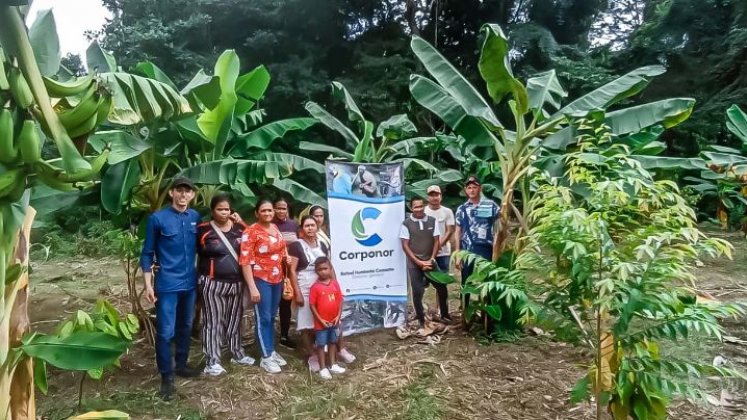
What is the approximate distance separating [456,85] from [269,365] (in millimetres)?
3005

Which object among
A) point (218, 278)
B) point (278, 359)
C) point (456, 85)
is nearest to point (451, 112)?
point (456, 85)

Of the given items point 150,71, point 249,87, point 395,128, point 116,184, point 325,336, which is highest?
point 150,71

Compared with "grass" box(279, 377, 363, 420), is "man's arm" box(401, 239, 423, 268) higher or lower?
higher

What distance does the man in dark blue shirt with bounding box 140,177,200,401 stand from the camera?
374 cm

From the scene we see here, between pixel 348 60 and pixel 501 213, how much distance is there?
31.0 feet

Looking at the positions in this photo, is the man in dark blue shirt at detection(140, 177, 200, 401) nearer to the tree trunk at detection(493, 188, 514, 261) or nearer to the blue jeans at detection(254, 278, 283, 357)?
the blue jeans at detection(254, 278, 283, 357)

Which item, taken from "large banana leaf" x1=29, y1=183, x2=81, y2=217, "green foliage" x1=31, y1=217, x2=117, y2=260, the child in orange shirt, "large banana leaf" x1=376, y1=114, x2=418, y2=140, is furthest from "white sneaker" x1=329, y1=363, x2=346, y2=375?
"green foliage" x1=31, y1=217, x2=117, y2=260

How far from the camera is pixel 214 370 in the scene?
4.15 meters

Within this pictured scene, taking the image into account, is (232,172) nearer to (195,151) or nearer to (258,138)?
(195,151)

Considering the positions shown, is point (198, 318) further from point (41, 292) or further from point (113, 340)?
point (41, 292)

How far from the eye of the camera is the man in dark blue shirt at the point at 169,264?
12.3 ft

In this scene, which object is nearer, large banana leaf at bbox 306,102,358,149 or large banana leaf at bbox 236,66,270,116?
large banana leaf at bbox 236,66,270,116

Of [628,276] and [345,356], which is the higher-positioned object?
[628,276]

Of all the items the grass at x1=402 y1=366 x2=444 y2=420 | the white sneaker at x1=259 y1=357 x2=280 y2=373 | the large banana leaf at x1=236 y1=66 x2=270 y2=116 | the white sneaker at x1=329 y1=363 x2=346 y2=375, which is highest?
the large banana leaf at x1=236 y1=66 x2=270 y2=116
